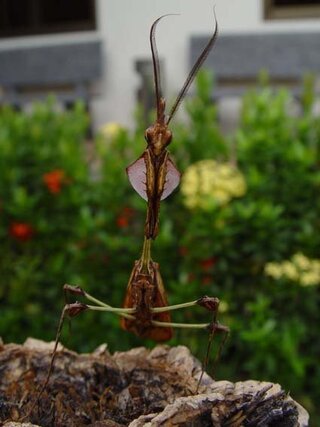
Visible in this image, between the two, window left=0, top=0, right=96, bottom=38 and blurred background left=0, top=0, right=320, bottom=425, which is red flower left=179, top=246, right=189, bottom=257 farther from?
window left=0, top=0, right=96, bottom=38

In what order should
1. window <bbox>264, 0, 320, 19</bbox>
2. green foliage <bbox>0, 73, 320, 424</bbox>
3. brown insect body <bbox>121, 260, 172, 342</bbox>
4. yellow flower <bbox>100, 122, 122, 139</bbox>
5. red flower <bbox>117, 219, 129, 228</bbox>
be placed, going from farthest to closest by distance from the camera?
window <bbox>264, 0, 320, 19</bbox> → yellow flower <bbox>100, 122, 122, 139</bbox> → red flower <bbox>117, 219, 129, 228</bbox> → green foliage <bbox>0, 73, 320, 424</bbox> → brown insect body <bbox>121, 260, 172, 342</bbox>

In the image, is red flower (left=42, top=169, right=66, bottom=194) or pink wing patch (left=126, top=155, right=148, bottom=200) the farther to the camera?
red flower (left=42, top=169, right=66, bottom=194)

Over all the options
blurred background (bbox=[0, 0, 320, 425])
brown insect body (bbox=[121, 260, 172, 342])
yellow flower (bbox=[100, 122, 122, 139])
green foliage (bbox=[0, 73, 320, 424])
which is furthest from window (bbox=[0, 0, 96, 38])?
brown insect body (bbox=[121, 260, 172, 342])

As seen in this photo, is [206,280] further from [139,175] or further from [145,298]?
[139,175]

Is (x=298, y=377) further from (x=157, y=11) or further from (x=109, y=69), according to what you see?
(x=109, y=69)

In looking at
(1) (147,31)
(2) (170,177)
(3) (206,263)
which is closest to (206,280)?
(3) (206,263)
